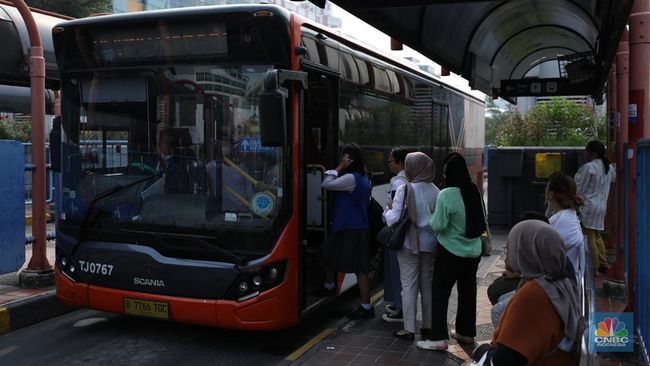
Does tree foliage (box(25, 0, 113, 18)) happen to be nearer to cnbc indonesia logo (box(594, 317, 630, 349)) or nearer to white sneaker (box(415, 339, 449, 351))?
white sneaker (box(415, 339, 449, 351))

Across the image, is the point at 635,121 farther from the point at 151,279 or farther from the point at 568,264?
the point at 151,279

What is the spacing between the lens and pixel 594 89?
1293 cm

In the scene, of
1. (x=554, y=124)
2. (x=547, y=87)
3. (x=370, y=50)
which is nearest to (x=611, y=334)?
(x=370, y=50)

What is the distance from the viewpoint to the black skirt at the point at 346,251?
6090 millimetres

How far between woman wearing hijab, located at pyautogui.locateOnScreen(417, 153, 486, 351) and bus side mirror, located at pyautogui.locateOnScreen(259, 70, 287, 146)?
1.43 metres

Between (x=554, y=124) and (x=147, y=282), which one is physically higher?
(x=554, y=124)

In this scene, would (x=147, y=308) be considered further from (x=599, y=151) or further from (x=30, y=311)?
(x=599, y=151)

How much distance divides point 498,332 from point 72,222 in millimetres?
4416

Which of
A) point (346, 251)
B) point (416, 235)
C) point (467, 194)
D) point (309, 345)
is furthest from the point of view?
Result: point (346, 251)

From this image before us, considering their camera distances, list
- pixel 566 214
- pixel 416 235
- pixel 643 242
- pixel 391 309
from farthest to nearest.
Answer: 1. pixel 391 309
2. pixel 416 235
3. pixel 643 242
4. pixel 566 214

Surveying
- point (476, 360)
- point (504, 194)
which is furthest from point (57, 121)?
point (504, 194)

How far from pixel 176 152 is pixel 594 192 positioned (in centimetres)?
554

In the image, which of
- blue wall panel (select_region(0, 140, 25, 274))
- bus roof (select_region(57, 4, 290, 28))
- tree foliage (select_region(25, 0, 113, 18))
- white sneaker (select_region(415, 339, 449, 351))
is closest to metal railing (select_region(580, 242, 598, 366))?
white sneaker (select_region(415, 339, 449, 351))

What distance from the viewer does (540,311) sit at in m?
2.74
